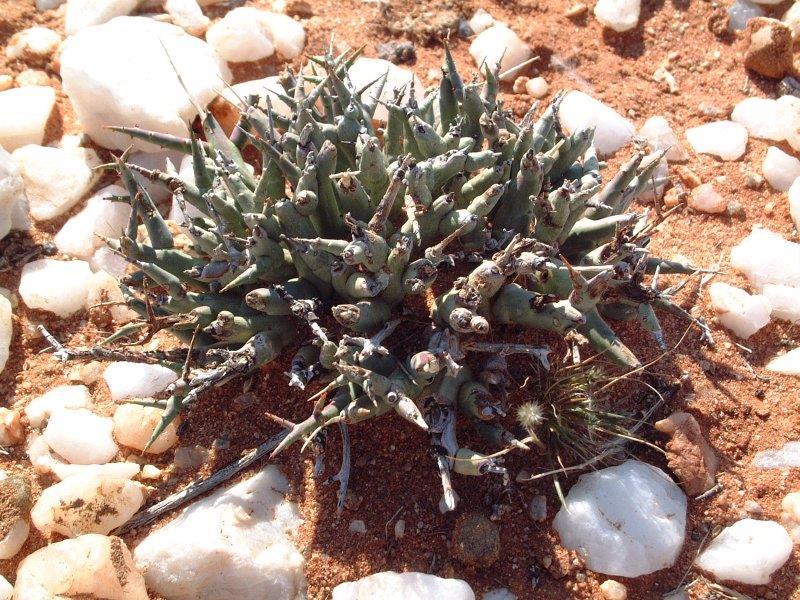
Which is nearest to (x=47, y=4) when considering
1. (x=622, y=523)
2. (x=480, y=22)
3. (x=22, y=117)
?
(x=22, y=117)

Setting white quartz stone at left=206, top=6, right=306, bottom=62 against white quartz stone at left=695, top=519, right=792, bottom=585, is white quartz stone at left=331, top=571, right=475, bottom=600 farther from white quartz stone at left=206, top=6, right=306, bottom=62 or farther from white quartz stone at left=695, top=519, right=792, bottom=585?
white quartz stone at left=206, top=6, right=306, bottom=62

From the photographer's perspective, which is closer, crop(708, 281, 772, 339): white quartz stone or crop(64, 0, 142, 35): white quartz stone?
crop(708, 281, 772, 339): white quartz stone

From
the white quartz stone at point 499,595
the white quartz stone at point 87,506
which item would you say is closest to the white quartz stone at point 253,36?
the white quartz stone at point 87,506

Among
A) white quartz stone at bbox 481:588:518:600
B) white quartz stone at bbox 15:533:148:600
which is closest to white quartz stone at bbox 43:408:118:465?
white quartz stone at bbox 15:533:148:600

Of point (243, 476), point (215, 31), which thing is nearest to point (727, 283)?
point (243, 476)

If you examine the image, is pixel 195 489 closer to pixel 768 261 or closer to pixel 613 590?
pixel 613 590

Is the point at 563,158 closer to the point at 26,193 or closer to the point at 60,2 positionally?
the point at 26,193
